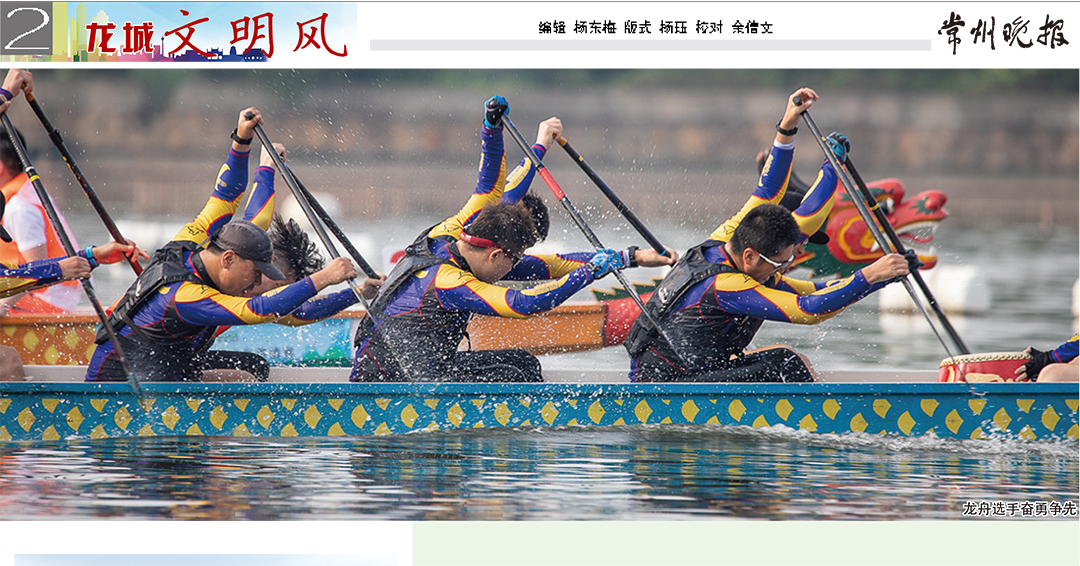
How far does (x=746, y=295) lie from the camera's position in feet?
18.5

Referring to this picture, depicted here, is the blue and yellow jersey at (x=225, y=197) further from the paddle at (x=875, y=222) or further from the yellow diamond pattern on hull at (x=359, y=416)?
the paddle at (x=875, y=222)

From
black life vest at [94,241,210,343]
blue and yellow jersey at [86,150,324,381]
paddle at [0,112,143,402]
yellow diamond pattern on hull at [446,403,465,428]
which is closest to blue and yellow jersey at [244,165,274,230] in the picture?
blue and yellow jersey at [86,150,324,381]

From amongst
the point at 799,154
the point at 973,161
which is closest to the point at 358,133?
the point at 799,154

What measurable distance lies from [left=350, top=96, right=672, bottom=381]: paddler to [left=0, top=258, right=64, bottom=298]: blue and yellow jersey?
4.91 feet

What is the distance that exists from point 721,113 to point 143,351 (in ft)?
58.3

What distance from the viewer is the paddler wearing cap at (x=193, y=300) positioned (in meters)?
5.49

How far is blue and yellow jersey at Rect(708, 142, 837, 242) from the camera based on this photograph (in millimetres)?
6293

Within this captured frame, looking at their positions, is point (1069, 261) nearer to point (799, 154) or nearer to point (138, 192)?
point (799, 154)

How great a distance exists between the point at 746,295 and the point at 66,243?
3413 mm

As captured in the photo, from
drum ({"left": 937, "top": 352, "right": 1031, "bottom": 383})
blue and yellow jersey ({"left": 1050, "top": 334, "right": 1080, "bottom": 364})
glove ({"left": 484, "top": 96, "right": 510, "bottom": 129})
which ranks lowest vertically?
drum ({"left": 937, "top": 352, "right": 1031, "bottom": 383})

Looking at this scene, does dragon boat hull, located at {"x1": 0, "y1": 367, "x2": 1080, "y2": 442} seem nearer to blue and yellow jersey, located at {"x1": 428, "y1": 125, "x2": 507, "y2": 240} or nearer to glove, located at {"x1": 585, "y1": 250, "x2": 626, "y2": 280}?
glove, located at {"x1": 585, "y1": 250, "x2": 626, "y2": 280}

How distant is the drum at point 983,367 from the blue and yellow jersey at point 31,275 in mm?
4495

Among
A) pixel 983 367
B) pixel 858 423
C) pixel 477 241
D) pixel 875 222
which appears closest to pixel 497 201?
pixel 477 241

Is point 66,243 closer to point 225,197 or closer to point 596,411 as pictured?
point 225,197
